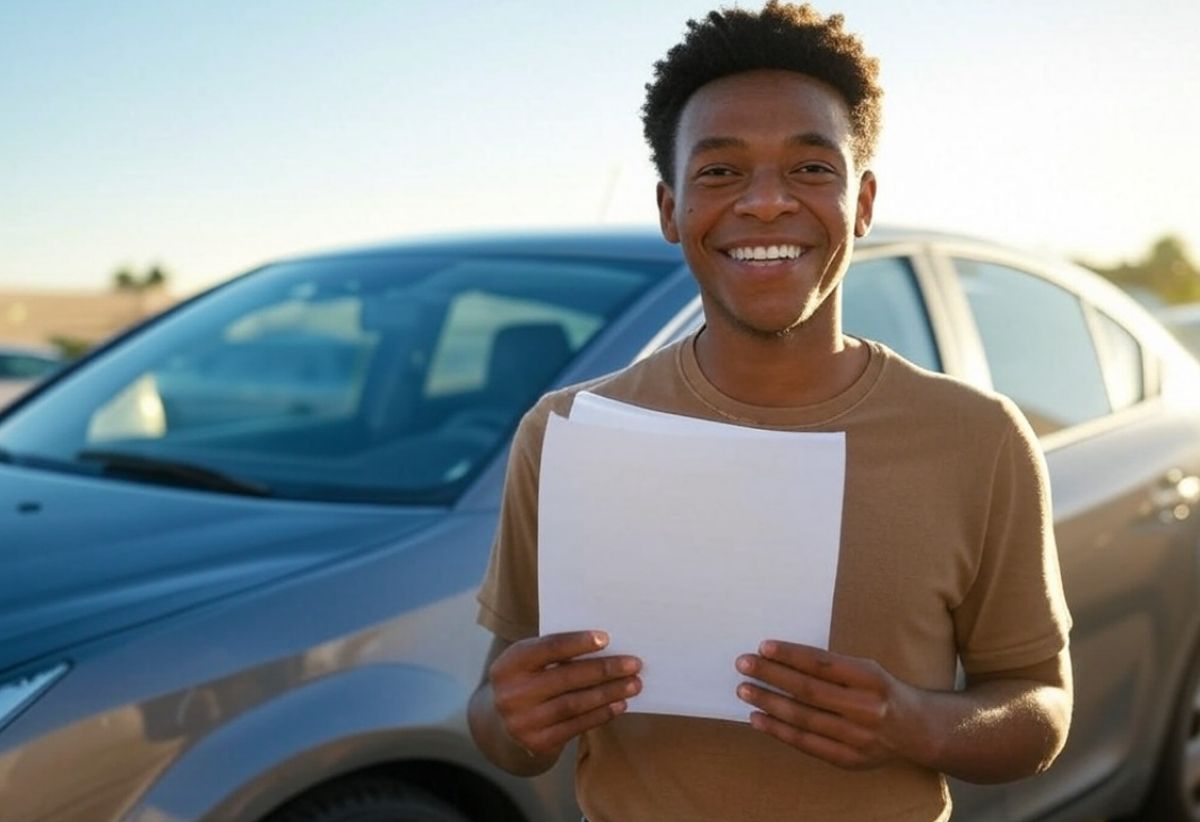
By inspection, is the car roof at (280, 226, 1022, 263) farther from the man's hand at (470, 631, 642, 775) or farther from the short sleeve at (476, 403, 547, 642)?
the man's hand at (470, 631, 642, 775)

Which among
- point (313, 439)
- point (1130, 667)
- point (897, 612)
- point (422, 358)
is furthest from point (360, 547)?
point (1130, 667)

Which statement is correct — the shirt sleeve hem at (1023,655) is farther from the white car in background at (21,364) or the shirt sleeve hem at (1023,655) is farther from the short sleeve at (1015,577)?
the white car in background at (21,364)

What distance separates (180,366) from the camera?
Answer: 3613 mm

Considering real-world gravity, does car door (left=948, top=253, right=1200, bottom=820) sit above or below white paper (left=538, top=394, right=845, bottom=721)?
below

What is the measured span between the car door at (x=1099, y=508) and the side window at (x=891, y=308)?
0.15 m

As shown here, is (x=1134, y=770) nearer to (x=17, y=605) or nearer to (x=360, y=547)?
(x=360, y=547)

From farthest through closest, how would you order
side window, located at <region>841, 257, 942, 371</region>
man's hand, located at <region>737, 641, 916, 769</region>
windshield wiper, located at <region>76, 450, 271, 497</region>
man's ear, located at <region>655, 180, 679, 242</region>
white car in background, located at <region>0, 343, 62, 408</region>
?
white car in background, located at <region>0, 343, 62, 408</region>, side window, located at <region>841, 257, 942, 371</region>, windshield wiper, located at <region>76, 450, 271, 497</region>, man's ear, located at <region>655, 180, 679, 242</region>, man's hand, located at <region>737, 641, 916, 769</region>

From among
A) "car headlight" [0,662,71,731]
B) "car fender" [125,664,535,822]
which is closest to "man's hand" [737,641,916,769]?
"car fender" [125,664,535,822]

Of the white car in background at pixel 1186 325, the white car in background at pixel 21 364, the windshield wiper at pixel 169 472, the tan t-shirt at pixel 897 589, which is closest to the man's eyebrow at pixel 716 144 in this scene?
the tan t-shirt at pixel 897 589

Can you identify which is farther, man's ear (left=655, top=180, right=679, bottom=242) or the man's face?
man's ear (left=655, top=180, right=679, bottom=242)

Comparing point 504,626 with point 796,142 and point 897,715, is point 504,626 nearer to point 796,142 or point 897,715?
point 897,715

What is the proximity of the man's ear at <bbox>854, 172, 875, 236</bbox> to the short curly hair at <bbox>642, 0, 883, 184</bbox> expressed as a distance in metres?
0.02

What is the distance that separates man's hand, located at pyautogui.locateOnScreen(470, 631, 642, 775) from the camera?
148cm

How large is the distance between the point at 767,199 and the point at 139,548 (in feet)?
4.41
